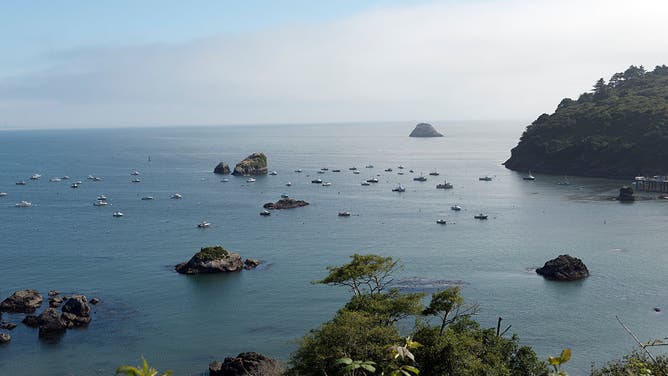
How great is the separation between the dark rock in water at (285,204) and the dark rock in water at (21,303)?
66.6 m


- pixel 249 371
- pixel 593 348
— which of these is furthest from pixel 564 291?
pixel 249 371

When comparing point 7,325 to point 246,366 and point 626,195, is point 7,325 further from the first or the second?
point 626,195

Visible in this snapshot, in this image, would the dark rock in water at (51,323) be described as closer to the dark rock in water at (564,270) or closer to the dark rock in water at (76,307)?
the dark rock in water at (76,307)

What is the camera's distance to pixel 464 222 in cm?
11325

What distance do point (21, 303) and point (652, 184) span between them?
450 ft

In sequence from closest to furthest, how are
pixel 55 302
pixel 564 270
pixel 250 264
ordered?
pixel 55 302 → pixel 564 270 → pixel 250 264

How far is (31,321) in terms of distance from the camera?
6028 cm

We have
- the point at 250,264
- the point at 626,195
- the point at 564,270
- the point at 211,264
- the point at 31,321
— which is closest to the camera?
the point at 31,321

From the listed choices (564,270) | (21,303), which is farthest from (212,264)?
(564,270)

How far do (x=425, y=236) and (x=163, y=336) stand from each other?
172ft

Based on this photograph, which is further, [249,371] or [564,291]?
[564,291]

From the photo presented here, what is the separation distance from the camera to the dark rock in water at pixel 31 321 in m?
59.9

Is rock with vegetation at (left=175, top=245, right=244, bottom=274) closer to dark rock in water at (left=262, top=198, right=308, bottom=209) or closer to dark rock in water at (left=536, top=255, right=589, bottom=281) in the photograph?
dark rock in water at (left=536, top=255, right=589, bottom=281)

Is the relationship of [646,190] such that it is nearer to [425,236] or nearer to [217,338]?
[425,236]
